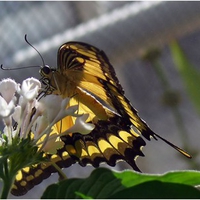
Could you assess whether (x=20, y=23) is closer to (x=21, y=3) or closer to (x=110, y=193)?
(x=21, y=3)

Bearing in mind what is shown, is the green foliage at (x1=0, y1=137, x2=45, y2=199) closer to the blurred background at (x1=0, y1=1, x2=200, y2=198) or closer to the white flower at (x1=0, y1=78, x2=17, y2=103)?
the white flower at (x1=0, y1=78, x2=17, y2=103)

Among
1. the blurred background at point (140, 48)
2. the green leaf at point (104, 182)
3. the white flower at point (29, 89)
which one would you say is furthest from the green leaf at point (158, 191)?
the blurred background at point (140, 48)

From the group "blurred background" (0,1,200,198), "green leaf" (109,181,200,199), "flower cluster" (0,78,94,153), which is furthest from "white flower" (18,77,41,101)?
"blurred background" (0,1,200,198)

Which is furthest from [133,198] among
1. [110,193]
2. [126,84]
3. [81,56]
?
[126,84]

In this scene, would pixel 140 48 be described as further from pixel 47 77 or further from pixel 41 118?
pixel 41 118

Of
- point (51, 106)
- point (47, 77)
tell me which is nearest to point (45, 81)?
point (47, 77)

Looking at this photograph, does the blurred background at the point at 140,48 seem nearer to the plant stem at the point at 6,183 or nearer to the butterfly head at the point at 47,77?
the butterfly head at the point at 47,77

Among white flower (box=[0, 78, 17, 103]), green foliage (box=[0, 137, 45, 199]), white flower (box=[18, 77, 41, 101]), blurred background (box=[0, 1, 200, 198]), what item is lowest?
green foliage (box=[0, 137, 45, 199])
